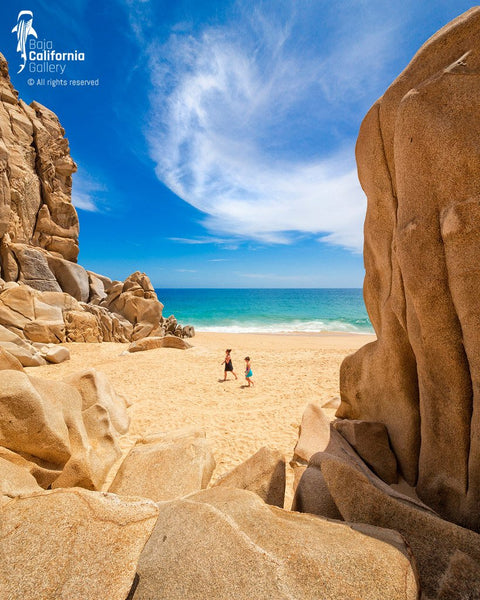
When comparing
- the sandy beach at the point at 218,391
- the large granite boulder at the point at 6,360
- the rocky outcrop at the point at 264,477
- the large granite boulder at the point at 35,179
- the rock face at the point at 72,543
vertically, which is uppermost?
the large granite boulder at the point at 35,179

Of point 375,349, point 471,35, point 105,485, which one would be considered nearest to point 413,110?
point 471,35

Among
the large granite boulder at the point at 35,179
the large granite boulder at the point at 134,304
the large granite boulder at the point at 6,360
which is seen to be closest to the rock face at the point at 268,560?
the large granite boulder at the point at 6,360

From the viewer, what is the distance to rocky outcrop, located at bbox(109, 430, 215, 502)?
330 cm

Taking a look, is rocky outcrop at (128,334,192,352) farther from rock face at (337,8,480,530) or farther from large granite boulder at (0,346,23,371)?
rock face at (337,8,480,530)

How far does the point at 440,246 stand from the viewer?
2641mm

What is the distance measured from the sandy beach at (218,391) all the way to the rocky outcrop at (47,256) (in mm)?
2443

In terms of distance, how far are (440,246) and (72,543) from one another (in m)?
3.51

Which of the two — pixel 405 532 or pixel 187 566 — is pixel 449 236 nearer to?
pixel 405 532

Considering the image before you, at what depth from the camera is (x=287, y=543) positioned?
65.9 inches

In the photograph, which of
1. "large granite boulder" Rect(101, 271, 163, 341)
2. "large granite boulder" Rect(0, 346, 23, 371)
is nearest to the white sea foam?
"large granite boulder" Rect(101, 271, 163, 341)

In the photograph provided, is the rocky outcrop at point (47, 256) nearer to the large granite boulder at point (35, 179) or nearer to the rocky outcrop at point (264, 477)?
the large granite boulder at point (35, 179)

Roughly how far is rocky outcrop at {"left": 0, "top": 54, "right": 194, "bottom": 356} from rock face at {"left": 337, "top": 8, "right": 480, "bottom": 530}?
15439mm

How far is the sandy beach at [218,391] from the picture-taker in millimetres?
5414

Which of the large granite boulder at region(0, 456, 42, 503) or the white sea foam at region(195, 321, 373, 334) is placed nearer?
the large granite boulder at region(0, 456, 42, 503)
